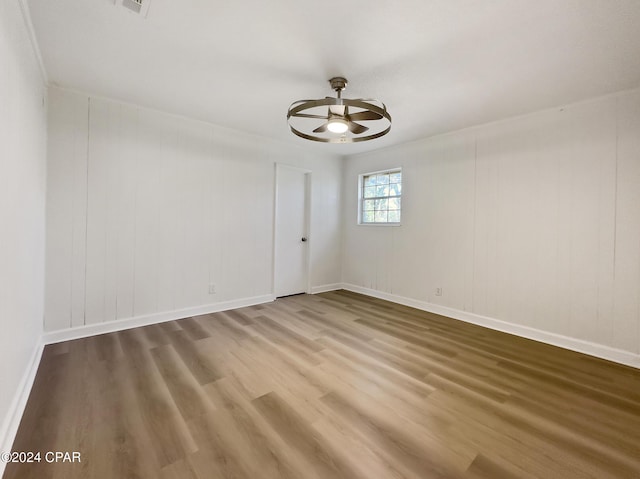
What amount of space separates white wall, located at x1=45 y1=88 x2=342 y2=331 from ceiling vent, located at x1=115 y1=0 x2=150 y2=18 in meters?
1.78

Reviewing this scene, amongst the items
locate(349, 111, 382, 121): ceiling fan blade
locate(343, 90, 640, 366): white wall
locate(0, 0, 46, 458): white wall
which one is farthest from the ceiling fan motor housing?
A: locate(343, 90, 640, 366): white wall

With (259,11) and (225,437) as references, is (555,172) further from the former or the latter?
(225,437)

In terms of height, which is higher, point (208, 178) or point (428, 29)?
point (428, 29)

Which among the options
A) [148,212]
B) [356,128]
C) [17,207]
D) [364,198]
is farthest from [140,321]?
[364,198]

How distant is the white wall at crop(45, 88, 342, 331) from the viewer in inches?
114

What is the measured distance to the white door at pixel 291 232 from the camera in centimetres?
468

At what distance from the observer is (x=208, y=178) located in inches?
151

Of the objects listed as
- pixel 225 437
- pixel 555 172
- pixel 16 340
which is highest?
pixel 555 172

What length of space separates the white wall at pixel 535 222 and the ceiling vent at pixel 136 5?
3674 millimetres

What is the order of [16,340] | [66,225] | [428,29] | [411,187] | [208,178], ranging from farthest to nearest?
[411,187] < [208,178] < [66,225] < [428,29] < [16,340]

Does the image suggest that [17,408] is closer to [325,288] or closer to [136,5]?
[136,5]

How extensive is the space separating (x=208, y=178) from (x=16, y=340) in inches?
A: 102

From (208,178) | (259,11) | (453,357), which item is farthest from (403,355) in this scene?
(208,178)

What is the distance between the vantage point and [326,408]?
190cm
